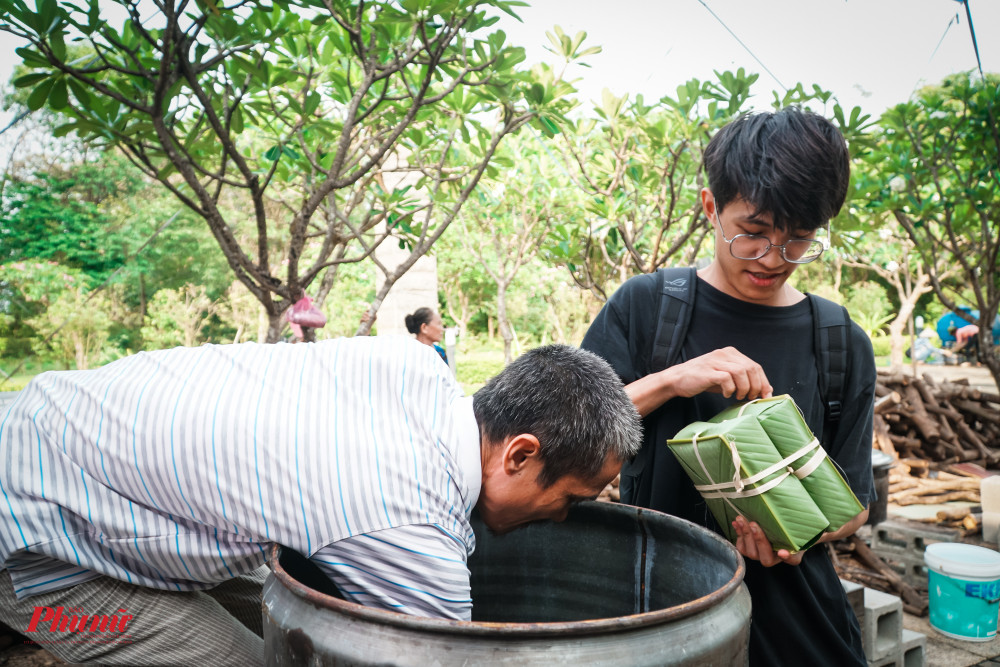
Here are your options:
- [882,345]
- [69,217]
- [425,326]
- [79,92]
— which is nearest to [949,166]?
[425,326]

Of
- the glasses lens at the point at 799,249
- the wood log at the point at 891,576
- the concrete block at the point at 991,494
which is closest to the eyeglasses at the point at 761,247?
the glasses lens at the point at 799,249

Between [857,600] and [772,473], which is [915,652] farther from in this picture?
[772,473]

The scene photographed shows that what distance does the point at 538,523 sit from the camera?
5.12 feet

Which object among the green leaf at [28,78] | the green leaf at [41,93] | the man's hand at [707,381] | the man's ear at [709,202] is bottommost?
the man's hand at [707,381]

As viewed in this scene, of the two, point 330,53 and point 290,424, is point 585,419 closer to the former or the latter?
point 290,424

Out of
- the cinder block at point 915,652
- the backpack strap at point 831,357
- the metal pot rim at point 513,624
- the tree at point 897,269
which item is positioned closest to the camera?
the metal pot rim at point 513,624

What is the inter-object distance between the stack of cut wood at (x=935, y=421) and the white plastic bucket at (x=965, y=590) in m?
3.10

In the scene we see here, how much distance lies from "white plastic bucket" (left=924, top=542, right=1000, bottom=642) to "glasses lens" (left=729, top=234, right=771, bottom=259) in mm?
2502

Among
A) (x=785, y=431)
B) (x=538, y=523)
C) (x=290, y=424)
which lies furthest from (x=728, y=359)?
(x=290, y=424)

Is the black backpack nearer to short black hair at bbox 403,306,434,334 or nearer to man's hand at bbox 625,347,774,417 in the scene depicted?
man's hand at bbox 625,347,774,417

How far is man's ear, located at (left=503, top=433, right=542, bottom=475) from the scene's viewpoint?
124cm

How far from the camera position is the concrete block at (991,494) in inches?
175

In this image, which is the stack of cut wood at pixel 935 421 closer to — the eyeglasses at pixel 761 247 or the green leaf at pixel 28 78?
the eyeglasses at pixel 761 247

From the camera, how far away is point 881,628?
2.82 m
